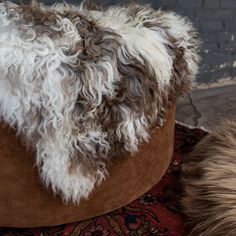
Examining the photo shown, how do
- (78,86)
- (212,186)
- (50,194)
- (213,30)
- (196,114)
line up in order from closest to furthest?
1. (78,86)
2. (50,194)
3. (212,186)
4. (196,114)
5. (213,30)

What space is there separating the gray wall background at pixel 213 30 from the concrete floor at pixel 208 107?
0.09m

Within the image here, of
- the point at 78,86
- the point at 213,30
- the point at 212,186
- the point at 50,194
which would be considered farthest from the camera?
the point at 213,30

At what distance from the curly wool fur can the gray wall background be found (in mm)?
840

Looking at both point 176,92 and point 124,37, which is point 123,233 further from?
point 124,37

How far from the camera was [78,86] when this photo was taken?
1.19 metres

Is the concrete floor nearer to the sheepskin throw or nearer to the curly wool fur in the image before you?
the curly wool fur

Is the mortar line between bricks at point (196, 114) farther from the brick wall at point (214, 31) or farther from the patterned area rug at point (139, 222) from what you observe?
the patterned area rug at point (139, 222)

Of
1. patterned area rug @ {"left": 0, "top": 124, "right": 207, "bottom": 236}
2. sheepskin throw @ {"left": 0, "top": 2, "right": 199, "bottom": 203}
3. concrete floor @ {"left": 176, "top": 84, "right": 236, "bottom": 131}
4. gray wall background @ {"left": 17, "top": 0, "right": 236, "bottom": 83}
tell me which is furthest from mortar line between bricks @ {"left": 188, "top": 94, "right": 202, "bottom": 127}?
sheepskin throw @ {"left": 0, "top": 2, "right": 199, "bottom": 203}

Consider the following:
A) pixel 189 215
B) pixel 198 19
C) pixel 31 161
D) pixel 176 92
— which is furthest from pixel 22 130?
pixel 198 19

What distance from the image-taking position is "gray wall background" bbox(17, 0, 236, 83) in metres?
2.42

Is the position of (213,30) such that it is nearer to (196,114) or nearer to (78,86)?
(196,114)

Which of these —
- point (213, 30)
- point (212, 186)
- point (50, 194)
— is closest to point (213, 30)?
point (213, 30)

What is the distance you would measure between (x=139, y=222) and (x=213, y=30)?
132cm

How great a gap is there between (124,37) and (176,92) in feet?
0.83
